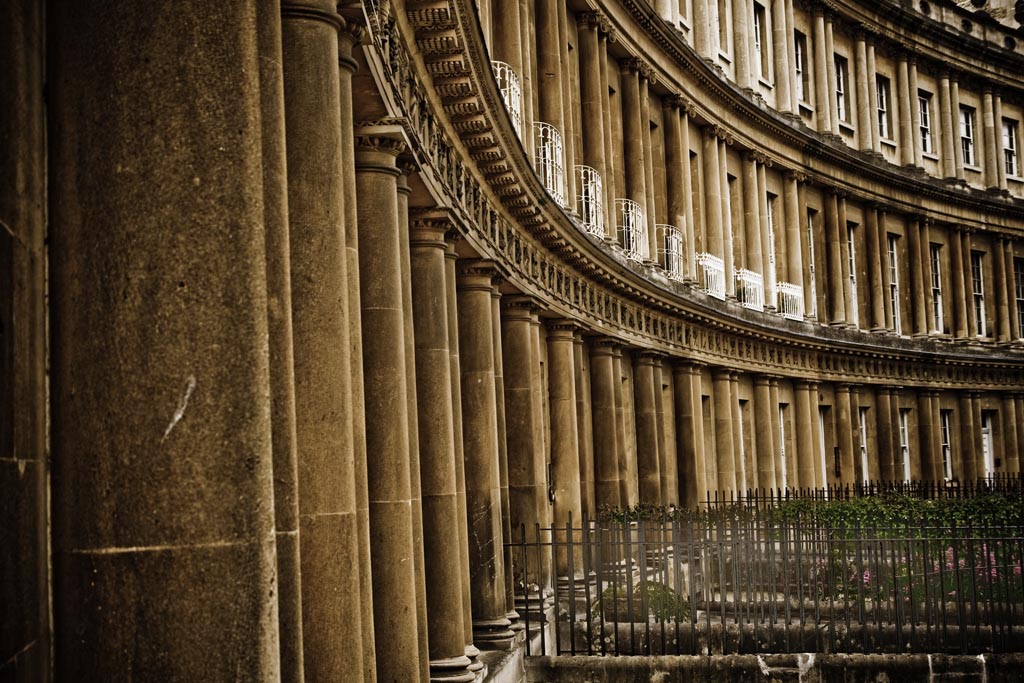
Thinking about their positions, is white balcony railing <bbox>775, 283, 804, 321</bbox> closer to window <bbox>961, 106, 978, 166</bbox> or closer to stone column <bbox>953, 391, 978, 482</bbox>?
stone column <bbox>953, 391, 978, 482</bbox>

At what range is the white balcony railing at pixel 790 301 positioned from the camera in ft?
121

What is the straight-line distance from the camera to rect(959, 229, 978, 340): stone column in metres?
45.2

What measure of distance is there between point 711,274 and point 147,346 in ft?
93.5

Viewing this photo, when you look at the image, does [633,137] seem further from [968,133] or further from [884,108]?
[968,133]

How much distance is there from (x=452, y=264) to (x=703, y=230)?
19.5 m

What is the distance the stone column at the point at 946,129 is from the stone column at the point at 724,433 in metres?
17.7

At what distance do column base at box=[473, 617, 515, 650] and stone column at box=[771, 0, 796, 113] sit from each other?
26.2 m

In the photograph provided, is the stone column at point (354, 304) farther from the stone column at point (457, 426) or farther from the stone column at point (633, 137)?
Result: the stone column at point (633, 137)

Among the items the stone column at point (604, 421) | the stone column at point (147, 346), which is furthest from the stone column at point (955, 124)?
the stone column at point (147, 346)

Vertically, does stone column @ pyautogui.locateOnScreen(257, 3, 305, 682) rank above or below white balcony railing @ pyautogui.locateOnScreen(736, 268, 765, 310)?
below

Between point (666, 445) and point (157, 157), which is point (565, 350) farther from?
point (157, 157)

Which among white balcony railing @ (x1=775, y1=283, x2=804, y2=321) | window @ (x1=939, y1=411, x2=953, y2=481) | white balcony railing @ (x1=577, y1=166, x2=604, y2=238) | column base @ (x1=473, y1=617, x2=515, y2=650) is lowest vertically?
column base @ (x1=473, y1=617, x2=515, y2=650)

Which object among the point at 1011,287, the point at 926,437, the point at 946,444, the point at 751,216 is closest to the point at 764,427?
the point at 751,216

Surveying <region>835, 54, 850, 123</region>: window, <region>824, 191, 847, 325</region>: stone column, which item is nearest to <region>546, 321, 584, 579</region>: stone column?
<region>824, 191, 847, 325</region>: stone column
